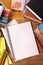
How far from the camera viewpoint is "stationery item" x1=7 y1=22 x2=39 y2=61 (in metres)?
A: 1.23

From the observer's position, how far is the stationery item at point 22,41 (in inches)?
48.3

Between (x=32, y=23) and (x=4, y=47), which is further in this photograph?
(x=32, y=23)

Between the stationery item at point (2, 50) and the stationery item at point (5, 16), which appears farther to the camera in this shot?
the stationery item at point (5, 16)

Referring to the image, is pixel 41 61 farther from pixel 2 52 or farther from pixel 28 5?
pixel 28 5

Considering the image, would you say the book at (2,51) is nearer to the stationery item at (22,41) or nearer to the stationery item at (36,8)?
the stationery item at (22,41)

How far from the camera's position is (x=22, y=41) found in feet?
4.14

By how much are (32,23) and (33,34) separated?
0.09 meters

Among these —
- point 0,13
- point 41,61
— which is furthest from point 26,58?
point 0,13

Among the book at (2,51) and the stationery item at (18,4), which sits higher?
the stationery item at (18,4)

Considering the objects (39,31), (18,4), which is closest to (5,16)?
(18,4)

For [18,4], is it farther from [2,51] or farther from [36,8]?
[2,51]

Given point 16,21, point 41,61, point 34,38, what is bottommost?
point 41,61

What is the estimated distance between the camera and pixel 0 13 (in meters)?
1.26

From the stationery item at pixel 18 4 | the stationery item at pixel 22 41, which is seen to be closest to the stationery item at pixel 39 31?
the stationery item at pixel 22 41
